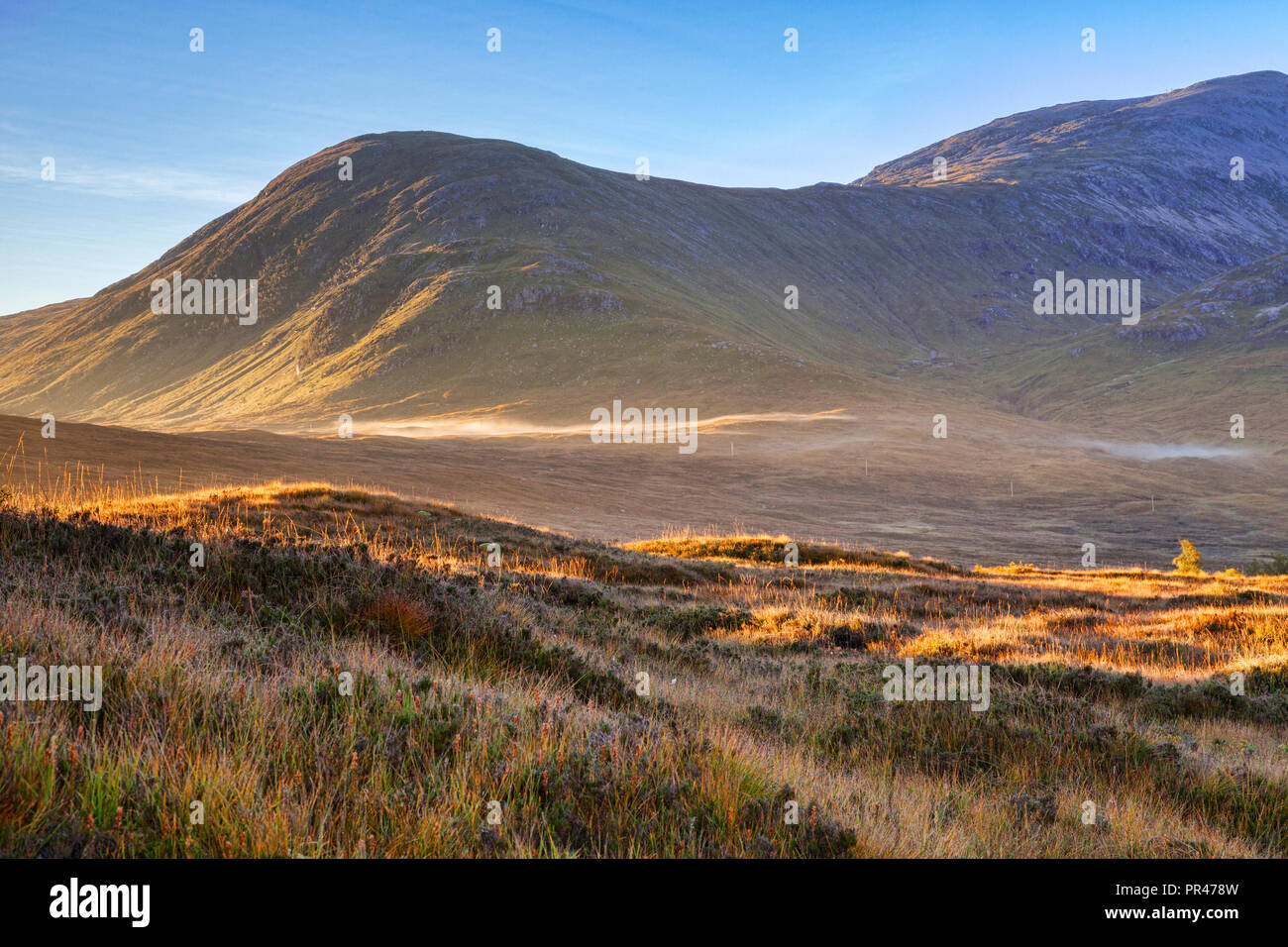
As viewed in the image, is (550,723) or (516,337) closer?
(550,723)

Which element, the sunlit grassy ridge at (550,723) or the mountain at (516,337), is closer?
the sunlit grassy ridge at (550,723)

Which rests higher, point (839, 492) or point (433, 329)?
point (433, 329)

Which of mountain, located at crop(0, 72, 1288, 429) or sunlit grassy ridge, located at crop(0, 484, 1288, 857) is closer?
Result: sunlit grassy ridge, located at crop(0, 484, 1288, 857)

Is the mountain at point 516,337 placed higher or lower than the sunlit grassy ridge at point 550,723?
higher

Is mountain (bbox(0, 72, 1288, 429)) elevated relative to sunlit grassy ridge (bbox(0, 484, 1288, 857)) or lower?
elevated

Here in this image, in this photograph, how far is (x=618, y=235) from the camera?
177m

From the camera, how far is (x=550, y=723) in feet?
15.3

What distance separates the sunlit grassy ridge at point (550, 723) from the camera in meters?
3.55

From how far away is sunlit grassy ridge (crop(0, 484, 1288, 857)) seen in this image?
3.55m

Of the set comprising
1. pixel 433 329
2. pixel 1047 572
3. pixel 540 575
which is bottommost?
pixel 1047 572
